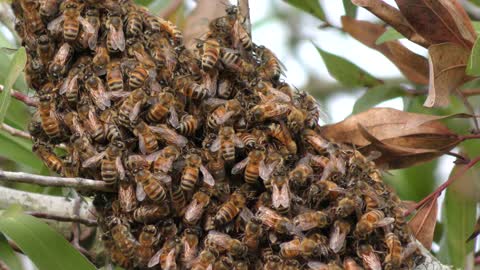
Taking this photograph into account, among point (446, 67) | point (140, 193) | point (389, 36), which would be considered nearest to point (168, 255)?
point (140, 193)

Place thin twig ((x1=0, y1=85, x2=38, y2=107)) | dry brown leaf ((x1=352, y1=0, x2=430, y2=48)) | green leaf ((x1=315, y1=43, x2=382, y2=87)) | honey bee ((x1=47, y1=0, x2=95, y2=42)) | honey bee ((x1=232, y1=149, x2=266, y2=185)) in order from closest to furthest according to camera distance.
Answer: honey bee ((x1=232, y1=149, x2=266, y2=185)), honey bee ((x1=47, y1=0, x2=95, y2=42)), dry brown leaf ((x1=352, y1=0, x2=430, y2=48)), thin twig ((x1=0, y1=85, x2=38, y2=107)), green leaf ((x1=315, y1=43, x2=382, y2=87))

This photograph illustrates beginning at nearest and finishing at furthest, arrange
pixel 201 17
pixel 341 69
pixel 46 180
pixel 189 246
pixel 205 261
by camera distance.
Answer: pixel 46 180, pixel 205 261, pixel 189 246, pixel 201 17, pixel 341 69

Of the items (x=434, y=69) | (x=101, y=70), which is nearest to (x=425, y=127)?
(x=434, y=69)

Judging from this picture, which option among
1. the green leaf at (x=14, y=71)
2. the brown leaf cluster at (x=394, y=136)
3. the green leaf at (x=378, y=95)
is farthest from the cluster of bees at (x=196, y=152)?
the green leaf at (x=378, y=95)

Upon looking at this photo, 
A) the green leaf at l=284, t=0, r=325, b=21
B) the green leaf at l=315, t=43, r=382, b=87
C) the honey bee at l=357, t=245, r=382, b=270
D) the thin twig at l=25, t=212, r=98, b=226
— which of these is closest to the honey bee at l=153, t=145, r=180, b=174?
the honey bee at l=357, t=245, r=382, b=270

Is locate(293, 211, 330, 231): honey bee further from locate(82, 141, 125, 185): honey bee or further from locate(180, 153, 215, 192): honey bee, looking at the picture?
locate(82, 141, 125, 185): honey bee

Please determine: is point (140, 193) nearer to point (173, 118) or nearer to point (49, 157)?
point (173, 118)
